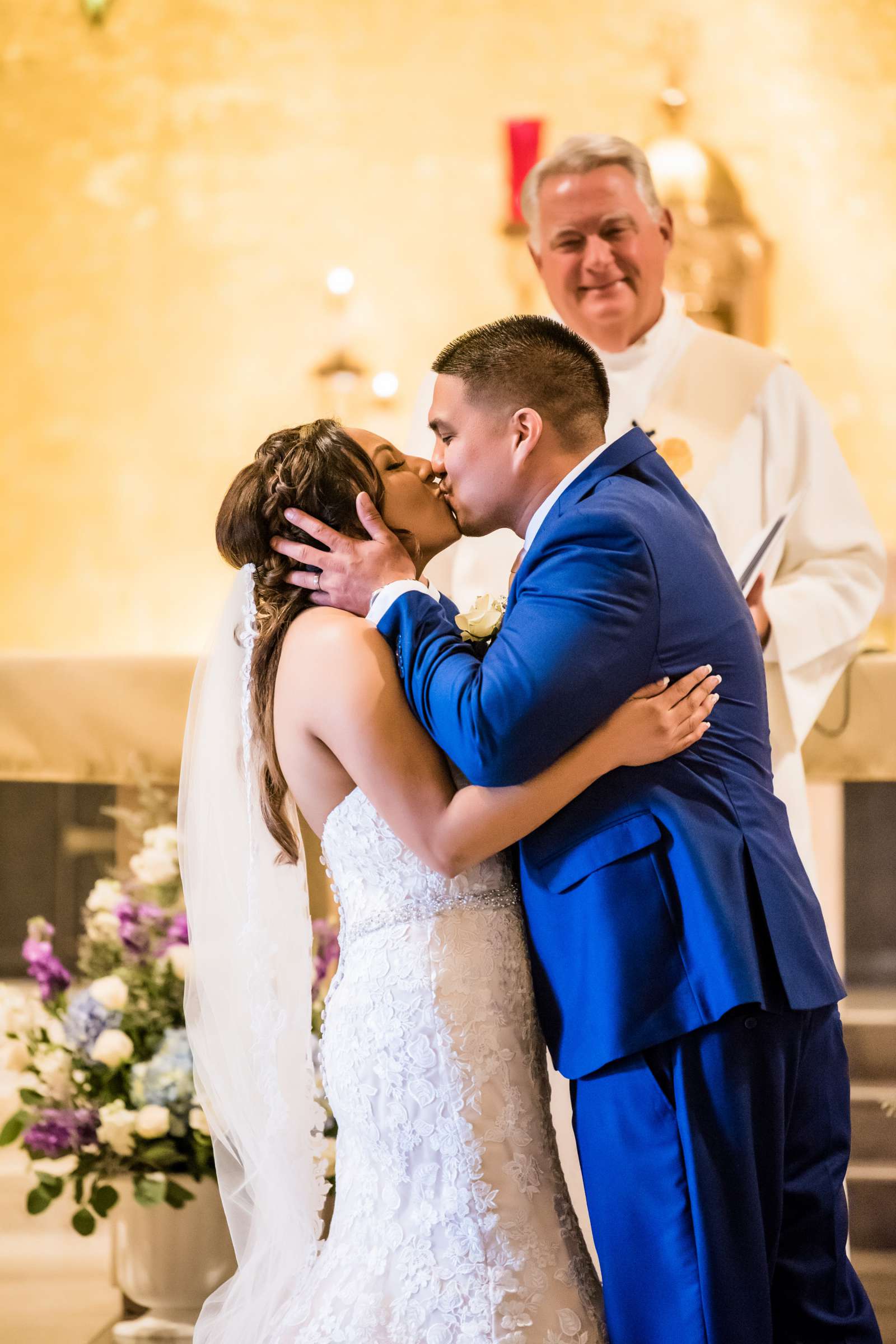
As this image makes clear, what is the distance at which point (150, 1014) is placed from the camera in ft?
11.1

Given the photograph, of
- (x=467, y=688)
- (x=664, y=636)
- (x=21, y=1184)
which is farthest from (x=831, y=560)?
(x=21, y=1184)

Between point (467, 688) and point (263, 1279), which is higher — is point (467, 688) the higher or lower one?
the higher one

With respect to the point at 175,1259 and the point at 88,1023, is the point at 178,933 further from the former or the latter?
the point at 175,1259

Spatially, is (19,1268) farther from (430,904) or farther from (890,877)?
(890,877)

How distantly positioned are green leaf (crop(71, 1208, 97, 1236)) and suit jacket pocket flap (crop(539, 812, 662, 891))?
1855 mm

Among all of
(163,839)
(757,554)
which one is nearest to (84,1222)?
(163,839)

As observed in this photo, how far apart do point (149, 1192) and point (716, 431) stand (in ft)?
7.19

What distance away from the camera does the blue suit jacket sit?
192 centimetres

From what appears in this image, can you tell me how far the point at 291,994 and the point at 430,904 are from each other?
0.55m

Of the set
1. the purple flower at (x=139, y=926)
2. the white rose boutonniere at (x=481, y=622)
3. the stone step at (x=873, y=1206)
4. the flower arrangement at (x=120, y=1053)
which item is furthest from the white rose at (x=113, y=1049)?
the stone step at (x=873, y=1206)

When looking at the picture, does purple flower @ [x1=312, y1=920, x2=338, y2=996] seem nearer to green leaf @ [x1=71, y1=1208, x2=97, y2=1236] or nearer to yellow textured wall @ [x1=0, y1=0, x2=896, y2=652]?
green leaf @ [x1=71, y1=1208, x2=97, y2=1236]

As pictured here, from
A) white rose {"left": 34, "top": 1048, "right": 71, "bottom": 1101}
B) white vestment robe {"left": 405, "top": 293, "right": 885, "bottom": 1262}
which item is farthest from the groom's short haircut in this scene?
white rose {"left": 34, "top": 1048, "right": 71, "bottom": 1101}

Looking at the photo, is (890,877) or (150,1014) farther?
(890,877)

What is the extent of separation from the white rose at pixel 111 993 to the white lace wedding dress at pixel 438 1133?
1156 mm
